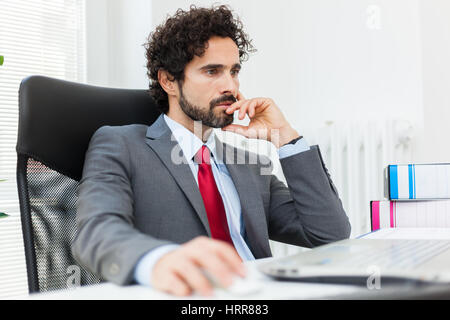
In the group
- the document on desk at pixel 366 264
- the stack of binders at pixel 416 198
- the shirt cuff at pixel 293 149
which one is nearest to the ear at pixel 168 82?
the shirt cuff at pixel 293 149

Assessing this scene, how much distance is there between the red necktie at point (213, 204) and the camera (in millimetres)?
1121

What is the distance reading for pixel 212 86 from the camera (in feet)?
4.39

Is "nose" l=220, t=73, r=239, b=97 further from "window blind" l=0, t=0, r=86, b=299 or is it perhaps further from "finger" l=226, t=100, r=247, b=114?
"window blind" l=0, t=0, r=86, b=299

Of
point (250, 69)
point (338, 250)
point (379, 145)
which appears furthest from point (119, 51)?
point (338, 250)

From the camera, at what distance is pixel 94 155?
106 cm

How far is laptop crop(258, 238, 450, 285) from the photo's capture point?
18.8 inches

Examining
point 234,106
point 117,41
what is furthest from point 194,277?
point 117,41

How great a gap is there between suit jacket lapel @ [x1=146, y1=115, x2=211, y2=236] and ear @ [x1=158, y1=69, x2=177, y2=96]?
19 cm

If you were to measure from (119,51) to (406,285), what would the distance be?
1772 millimetres

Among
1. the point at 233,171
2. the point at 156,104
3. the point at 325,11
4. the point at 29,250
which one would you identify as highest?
the point at 325,11

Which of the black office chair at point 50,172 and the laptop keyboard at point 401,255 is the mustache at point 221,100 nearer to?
the black office chair at point 50,172

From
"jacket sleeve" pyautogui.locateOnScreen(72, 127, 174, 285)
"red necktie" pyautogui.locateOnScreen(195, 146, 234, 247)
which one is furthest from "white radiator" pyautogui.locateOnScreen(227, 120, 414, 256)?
"jacket sleeve" pyautogui.locateOnScreen(72, 127, 174, 285)

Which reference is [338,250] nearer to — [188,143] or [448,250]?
[448,250]

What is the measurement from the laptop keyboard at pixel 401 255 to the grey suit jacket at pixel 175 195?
38 cm
